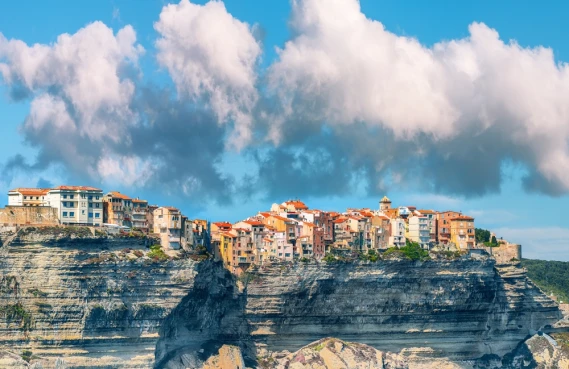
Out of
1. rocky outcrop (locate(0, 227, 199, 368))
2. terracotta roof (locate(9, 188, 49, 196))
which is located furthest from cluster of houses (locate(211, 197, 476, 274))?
terracotta roof (locate(9, 188, 49, 196))

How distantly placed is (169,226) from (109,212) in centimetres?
329

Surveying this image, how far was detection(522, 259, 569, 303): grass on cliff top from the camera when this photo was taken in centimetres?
10028

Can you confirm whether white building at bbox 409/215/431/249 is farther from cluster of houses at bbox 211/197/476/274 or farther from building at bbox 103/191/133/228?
building at bbox 103/191/133/228

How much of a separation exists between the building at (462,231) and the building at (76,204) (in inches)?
926

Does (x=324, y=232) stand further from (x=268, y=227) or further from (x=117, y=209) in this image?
(x=117, y=209)

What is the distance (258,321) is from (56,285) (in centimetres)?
1291

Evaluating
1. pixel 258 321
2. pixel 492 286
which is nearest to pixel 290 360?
pixel 258 321

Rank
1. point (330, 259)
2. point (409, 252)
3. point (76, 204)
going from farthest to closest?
point (409, 252) < point (330, 259) < point (76, 204)

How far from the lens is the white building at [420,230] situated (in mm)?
79750

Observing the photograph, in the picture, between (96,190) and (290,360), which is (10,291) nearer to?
(96,190)

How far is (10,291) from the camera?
63.8 m

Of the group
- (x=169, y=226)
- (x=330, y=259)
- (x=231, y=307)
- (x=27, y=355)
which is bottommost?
(x=27, y=355)

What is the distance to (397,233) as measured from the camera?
79812 millimetres

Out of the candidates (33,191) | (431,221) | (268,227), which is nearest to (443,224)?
(431,221)
